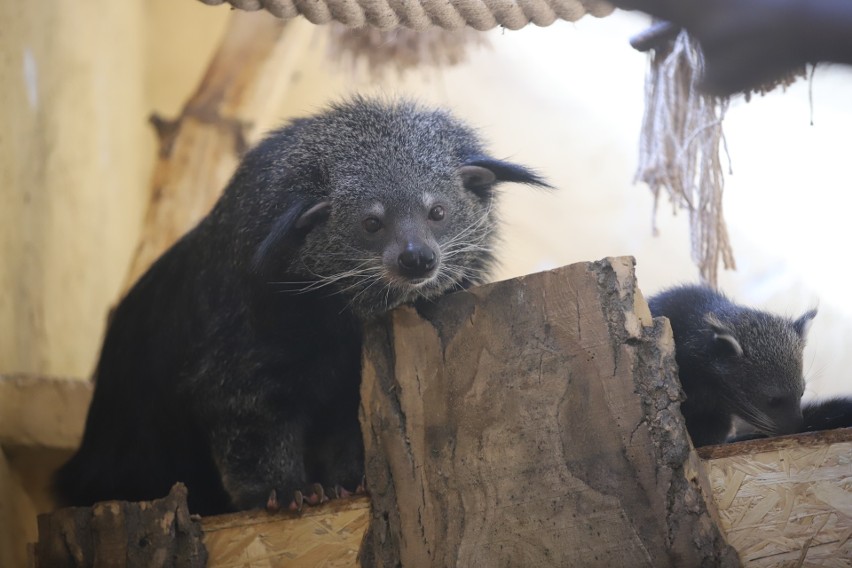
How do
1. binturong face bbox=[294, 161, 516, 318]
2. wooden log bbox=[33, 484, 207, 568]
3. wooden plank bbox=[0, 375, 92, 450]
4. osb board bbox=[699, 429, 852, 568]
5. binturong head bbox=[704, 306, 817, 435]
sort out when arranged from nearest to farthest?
osb board bbox=[699, 429, 852, 568], wooden log bbox=[33, 484, 207, 568], binturong face bbox=[294, 161, 516, 318], binturong head bbox=[704, 306, 817, 435], wooden plank bbox=[0, 375, 92, 450]

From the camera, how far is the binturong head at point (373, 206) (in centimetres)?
296

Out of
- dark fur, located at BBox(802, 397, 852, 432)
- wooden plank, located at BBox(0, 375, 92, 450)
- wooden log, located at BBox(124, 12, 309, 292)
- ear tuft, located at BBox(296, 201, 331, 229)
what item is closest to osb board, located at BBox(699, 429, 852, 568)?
dark fur, located at BBox(802, 397, 852, 432)

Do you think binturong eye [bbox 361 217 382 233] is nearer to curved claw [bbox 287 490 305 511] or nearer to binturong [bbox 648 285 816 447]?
curved claw [bbox 287 490 305 511]

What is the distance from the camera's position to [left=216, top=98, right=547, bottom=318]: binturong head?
2955 millimetres

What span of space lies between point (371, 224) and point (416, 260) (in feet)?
0.92

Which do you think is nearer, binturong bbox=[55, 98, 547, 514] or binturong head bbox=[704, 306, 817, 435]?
binturong bbox=[55, 98, 547, 514]

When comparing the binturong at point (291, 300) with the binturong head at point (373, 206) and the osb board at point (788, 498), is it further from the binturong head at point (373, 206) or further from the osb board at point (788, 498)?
the osb board at point (788, 498)

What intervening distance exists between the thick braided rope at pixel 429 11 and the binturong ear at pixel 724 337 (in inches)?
46.4

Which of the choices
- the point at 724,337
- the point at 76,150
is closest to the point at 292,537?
the point at 724,337

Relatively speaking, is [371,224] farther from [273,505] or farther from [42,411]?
[42,411]

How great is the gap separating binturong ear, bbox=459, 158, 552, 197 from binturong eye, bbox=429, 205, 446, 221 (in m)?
0.20

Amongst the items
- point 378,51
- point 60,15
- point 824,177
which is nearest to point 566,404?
point 824,177

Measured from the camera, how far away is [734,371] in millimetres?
3252

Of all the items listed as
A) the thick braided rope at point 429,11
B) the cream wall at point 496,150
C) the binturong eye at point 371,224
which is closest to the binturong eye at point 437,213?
the binturong eye at point 371,224
